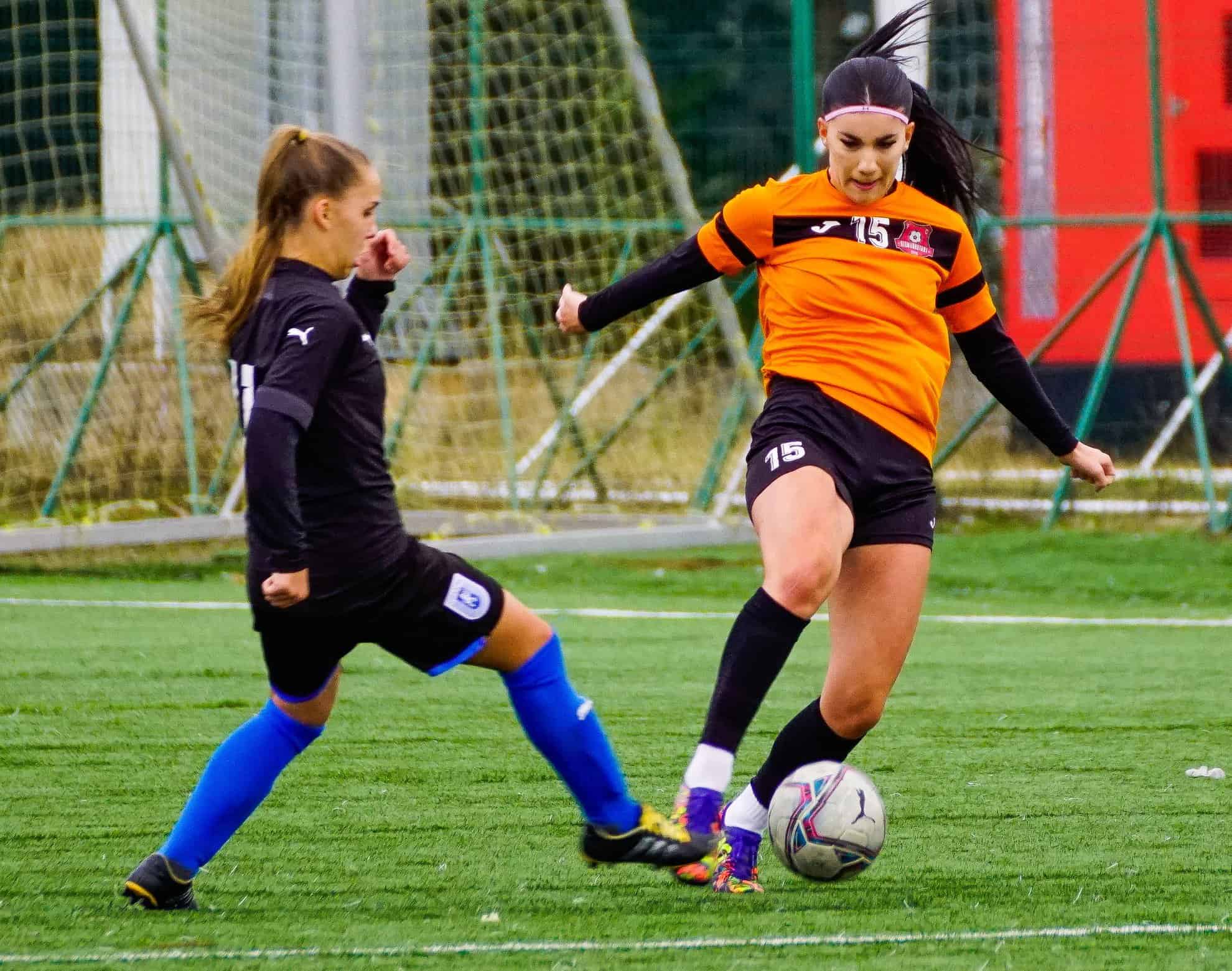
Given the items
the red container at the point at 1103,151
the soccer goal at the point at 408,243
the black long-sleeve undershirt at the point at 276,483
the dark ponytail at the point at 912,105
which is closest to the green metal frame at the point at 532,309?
the soccer goal at the point at 408,243

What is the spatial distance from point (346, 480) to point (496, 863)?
A: 0.99 m

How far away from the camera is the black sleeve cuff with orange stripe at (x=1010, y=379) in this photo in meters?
4.32

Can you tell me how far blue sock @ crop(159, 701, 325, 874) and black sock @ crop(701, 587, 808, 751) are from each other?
83 centimetres

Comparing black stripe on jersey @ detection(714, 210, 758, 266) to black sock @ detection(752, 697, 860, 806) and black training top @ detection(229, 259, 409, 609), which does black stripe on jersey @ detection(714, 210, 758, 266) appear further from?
black sock @ detection(752, 697, 860, 806)

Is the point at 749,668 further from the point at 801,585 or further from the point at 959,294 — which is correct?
the point at 959,294

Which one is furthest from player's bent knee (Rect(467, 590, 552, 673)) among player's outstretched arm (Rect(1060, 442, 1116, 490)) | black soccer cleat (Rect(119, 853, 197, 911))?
player's outstretched arm (Rect(1060, 442, 1116, 490))

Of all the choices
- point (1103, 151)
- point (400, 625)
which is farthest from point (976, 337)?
point (1103, 151)

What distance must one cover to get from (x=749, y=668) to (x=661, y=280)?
911mm

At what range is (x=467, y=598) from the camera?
3.74 meters

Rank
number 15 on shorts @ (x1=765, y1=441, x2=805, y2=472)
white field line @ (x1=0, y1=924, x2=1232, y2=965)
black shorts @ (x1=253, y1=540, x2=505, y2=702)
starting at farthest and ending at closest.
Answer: number 15 on shorts @ (x1=765, y1=441, x2=805, y2=472), black shorts @ (x1=253, y1=540, x2=505, y2=702), white field line @ (x1=0, y1=924, x2=1232, y2=965)

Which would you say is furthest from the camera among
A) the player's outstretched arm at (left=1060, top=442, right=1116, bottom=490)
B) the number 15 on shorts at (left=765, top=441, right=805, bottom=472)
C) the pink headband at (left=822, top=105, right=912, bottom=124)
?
the player's outstretched arm at (left=1060, top=442, right=1116, bottom=490)

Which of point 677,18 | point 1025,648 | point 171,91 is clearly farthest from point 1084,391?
point 677,18

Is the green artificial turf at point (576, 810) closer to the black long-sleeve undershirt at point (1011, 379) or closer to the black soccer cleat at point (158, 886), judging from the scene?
the black soccer cleat at point (158, 886)

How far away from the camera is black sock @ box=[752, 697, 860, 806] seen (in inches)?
161
